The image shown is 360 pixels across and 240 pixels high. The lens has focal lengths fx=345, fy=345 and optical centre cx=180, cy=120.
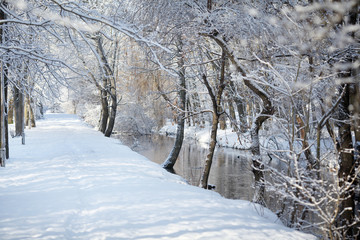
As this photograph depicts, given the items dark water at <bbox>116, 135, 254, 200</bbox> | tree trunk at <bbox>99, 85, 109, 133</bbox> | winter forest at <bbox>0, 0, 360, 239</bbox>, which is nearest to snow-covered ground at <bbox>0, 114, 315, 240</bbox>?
winter forest at <bbox>0, 0, 360, 239</bbox>

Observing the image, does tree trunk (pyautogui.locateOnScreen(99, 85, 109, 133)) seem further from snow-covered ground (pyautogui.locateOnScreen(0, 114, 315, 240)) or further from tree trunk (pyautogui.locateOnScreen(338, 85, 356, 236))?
tree trunk (pyautogui.locateOnScreen(338, 85, 356, 236))

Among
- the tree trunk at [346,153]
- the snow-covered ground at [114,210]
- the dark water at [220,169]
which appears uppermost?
the tree trunk at [346,153]

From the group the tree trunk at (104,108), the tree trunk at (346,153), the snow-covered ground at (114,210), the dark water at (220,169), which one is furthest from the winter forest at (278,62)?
the tree trunk at (104,108)

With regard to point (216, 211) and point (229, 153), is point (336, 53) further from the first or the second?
point (229, 153)

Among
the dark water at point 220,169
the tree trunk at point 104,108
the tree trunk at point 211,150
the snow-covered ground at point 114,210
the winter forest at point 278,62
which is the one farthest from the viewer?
the tree trunk at point 104,108

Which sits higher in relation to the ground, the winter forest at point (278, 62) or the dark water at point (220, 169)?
the winter forest at point (278, 62)

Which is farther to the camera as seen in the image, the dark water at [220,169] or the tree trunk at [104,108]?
the tree trunk at [104,108]

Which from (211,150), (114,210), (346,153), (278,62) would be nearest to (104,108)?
(211,150)

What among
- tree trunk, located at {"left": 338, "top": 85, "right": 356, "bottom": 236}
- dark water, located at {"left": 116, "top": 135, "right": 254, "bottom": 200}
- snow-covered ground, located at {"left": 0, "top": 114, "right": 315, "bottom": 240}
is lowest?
dark water, located at {"left": 116, "top": 135, "right": 254, "bottom": 200}

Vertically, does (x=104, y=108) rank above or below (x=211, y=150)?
above

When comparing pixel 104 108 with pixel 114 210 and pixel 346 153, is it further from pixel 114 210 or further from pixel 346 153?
pixel 346 153

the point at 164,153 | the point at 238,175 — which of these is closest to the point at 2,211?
the point at 238,175

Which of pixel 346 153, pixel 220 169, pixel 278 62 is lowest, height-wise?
pixel 220 169

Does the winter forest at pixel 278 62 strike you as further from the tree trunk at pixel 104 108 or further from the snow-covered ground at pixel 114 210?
the tree trunk at pixel 104 108
